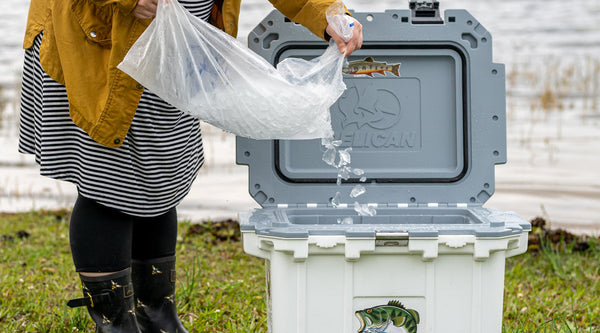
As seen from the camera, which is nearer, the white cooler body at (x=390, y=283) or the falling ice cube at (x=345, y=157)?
the white cooler body at (x=390, y=283)

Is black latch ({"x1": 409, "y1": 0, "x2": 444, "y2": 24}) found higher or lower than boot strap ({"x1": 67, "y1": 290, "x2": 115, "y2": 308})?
higher

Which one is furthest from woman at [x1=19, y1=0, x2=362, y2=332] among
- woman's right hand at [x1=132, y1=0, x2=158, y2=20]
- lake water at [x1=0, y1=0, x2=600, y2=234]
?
lake water at [x1=0, y1=0, x2=600, y2=234]

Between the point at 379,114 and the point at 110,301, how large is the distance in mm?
928

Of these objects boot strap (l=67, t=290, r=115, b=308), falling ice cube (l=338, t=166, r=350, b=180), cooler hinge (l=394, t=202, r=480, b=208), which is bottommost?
boot strap (l=67, t=290, r=115, b=308)

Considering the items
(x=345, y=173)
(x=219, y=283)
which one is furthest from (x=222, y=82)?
(x=219, y=283)

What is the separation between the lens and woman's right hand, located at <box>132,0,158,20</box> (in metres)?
1.66

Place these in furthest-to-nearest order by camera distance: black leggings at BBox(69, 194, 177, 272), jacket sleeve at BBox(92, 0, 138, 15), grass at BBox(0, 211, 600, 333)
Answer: grass at BBox(0, 211, 600, 333) → black leggings at BBox(69, 194, 177, 272) → jacket sleeve at BBox(92, 0, 138, 15)

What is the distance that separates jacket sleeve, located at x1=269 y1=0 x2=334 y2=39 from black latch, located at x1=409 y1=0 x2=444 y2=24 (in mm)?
432

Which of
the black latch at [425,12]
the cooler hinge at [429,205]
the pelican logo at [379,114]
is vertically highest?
the black latch at [425,12]

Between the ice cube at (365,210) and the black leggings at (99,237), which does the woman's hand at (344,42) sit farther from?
the black leggings at (99,237)

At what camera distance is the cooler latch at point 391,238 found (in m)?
1.74

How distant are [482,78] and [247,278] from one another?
4.49ft

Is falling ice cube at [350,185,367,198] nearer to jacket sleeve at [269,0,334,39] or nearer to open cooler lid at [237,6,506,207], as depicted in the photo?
open cooler lid at [237,6,506,207]

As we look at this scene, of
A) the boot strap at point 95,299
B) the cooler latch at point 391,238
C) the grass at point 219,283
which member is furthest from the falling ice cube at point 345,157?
the boot strap at point 95,299
